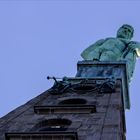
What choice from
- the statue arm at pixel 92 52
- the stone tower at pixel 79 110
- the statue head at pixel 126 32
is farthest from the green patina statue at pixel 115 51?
the stone tower at pixel 79 110

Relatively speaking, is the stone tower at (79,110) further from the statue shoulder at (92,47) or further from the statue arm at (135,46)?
the statue arm at (135,46)

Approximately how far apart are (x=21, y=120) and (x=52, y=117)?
4.47ft

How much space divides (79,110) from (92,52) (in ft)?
52.9

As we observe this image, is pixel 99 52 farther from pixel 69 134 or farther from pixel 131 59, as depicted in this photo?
pixel 69 134

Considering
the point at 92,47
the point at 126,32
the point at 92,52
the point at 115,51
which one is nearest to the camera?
the point at 115,51

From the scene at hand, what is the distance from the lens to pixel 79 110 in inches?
1447

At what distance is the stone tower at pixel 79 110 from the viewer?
3100 cm

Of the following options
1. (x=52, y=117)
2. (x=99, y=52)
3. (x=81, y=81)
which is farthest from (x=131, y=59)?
(x=52, y=117)

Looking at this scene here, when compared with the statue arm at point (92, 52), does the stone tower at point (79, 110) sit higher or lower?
lower

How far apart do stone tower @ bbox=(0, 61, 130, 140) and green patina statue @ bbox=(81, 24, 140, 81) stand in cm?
240

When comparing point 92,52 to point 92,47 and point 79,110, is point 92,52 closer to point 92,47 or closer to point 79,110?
point 92,47

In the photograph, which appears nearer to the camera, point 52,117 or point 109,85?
point 52,117

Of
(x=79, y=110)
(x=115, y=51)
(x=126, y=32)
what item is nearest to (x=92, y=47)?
(x=115, y=51)

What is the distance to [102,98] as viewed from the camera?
133 feet
